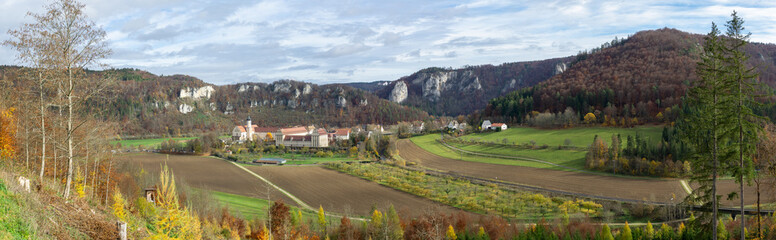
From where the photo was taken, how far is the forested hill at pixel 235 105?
122806 mm

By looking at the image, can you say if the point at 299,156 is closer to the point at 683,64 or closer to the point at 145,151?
the point at 145,151

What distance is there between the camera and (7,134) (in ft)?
58.1

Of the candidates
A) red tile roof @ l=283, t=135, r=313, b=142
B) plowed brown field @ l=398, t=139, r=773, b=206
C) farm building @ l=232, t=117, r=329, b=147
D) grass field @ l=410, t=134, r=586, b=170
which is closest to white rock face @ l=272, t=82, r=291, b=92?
farm building @ l=232, t=117, r=329, b=147

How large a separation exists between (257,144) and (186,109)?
2628 inches

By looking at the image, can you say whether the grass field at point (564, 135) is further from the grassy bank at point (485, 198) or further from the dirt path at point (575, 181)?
the grassy bank at point (485, 198)

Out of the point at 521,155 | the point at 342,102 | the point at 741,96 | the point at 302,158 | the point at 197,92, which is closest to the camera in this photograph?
the point at 741,96

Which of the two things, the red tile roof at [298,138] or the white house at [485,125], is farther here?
the white house at [485,125]

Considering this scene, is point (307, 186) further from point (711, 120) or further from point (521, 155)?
point (711, 120)

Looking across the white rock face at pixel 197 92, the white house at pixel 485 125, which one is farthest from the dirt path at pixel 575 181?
the white rock face at pixel 197 92

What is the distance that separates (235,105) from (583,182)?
142m

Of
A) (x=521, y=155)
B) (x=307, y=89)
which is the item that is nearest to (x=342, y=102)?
(x=307, y=89)

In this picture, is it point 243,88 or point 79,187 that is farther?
point 243,88

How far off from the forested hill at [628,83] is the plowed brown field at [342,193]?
4820cm

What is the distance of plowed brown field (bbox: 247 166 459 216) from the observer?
36938 millimetres
